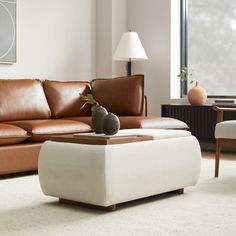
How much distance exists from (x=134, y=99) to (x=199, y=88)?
3.52 feet

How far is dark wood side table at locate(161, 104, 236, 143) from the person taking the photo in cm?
647

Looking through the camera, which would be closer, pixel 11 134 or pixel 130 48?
pixel 11 134

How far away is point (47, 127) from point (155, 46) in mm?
2702

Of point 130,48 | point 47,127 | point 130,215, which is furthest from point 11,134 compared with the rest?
point 130,48

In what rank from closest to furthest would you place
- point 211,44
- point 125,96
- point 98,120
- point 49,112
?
point 98,120, point 49,112, point 125,96, point 211,44

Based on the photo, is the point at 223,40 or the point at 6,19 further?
the point at 223,40

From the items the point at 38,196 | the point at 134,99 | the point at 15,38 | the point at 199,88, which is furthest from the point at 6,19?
the point at 38,196

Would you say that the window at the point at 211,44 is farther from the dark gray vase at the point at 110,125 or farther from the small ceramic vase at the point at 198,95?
the dark gray vase at the point at 110,125

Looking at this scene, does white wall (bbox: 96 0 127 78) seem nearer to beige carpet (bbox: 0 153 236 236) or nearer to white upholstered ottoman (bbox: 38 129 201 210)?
beige carpet (bbox: 0 153 236 236)

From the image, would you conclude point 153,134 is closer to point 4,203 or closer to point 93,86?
point 4,203

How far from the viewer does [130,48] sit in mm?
6676

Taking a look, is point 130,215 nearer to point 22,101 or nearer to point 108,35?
point 22,101

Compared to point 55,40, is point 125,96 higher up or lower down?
lower down

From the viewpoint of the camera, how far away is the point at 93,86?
6.16 metres
